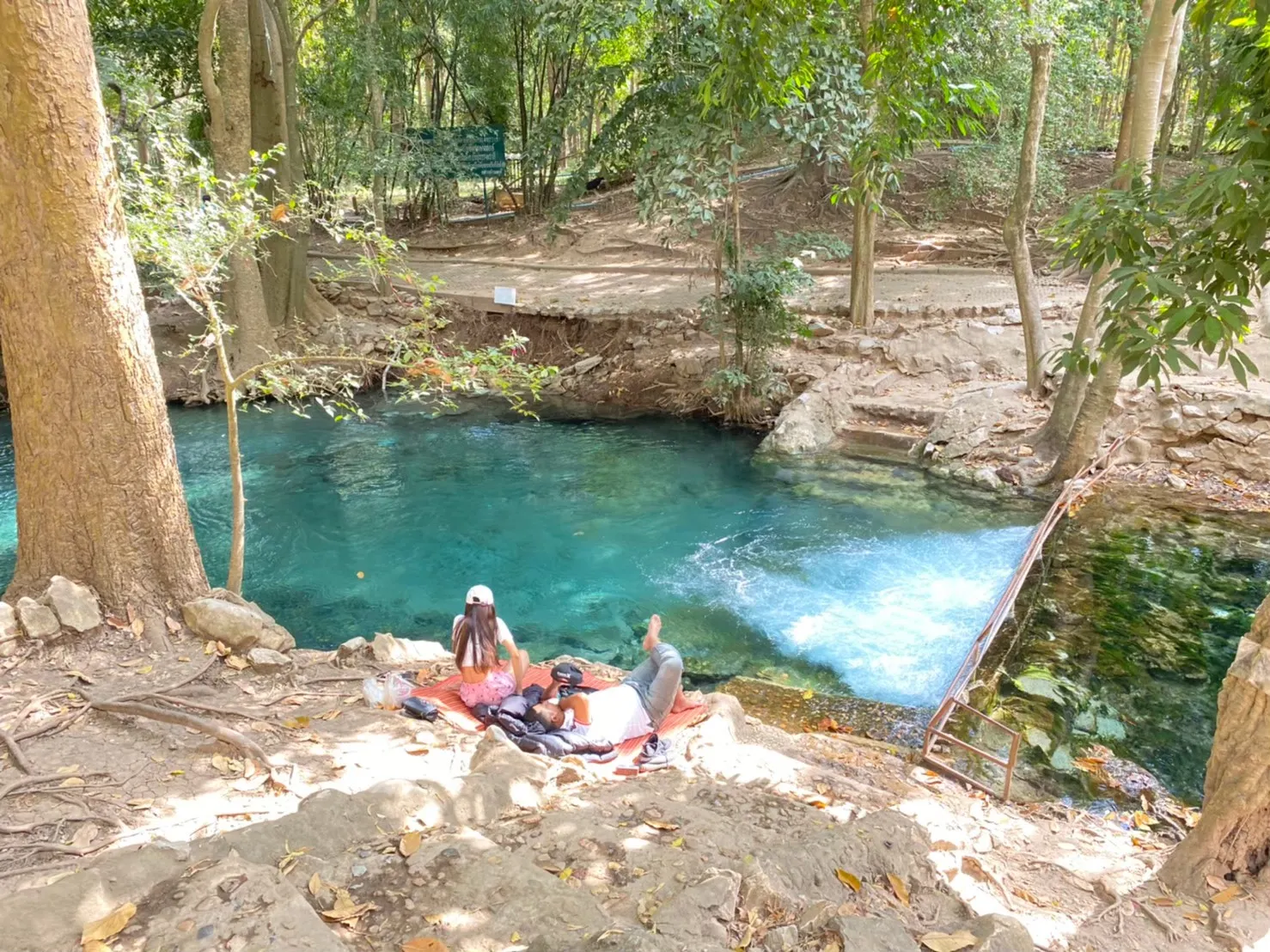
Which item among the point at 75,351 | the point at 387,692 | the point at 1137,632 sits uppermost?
the point at 75,351

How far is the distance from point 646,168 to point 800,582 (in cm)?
598

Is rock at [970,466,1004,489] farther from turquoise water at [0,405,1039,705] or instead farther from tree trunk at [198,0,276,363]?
tree trunk at [198,0,276,363]

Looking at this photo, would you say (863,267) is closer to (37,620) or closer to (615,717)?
(615,717)

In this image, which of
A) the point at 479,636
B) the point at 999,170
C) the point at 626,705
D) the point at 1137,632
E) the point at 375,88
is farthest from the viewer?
the point at 375,88

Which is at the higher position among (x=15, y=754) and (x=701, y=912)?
(x=701, y=912)

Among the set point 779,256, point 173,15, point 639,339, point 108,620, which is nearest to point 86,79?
point 108,620

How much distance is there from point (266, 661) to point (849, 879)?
144 inches

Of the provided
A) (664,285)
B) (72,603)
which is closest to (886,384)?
(664,285)

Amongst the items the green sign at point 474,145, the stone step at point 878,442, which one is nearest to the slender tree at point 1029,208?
the stone step at point 878,442

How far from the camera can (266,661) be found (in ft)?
17.2

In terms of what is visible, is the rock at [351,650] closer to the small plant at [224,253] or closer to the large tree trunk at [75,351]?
the large tree trunk at [75,351]

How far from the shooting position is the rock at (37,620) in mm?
4840

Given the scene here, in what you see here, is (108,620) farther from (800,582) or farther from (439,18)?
(439,18)

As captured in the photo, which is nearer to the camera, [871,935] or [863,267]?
[871,935]
